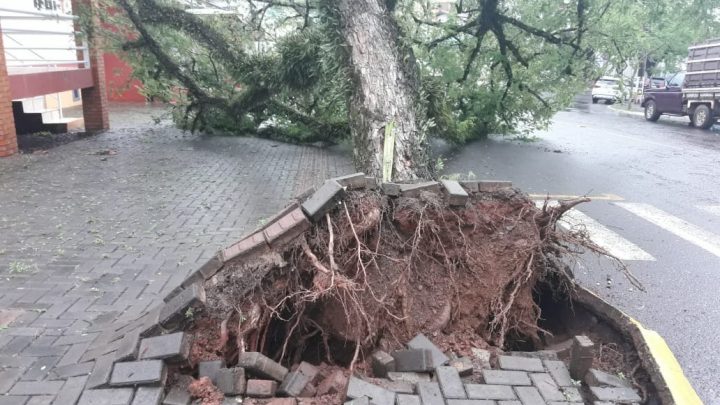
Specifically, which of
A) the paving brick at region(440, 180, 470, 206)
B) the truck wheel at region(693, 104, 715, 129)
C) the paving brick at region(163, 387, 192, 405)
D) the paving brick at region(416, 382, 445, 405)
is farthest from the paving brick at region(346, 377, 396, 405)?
the truck wheel at region(693, 104, 715, 129)

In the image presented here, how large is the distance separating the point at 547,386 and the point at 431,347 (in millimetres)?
651

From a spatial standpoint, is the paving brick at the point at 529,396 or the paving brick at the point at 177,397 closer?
the paving brick at the point at 177,397

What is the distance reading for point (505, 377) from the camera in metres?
3.01

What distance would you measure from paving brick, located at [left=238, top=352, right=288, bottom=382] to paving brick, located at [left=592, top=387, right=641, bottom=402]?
5.55 feet

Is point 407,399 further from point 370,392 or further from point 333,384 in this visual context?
point 333,384

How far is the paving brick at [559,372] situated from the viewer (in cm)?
299

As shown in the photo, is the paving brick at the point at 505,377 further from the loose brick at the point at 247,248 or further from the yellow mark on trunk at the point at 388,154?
the yellow mark on trunk at the point at 388,154

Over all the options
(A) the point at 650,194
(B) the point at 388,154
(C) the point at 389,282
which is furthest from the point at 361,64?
(A) the point at 650,194

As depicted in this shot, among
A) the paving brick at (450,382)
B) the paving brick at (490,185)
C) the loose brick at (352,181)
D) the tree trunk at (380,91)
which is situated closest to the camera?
the paving brick at (450,382)

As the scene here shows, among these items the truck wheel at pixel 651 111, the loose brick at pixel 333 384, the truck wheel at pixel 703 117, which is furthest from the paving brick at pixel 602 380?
the truck wheel at pixel 651 111

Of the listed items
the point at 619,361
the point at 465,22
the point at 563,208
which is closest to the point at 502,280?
the point at 563,208

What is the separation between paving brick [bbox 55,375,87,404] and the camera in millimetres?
2751

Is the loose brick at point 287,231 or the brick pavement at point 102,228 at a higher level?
the loose brick at point 287,231

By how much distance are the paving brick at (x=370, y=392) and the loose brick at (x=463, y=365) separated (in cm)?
45
